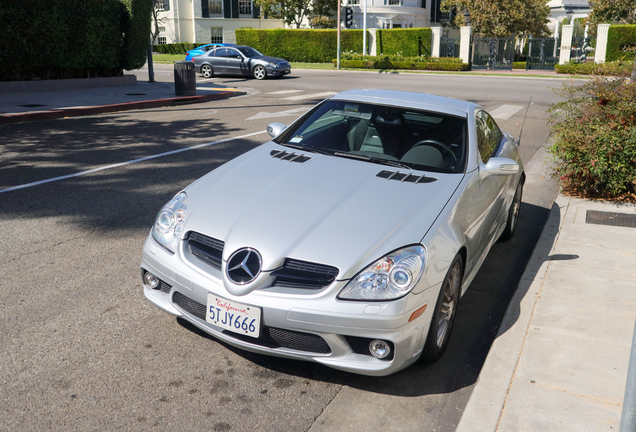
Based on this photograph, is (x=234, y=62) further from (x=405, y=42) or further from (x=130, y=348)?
(x=130, y=348)

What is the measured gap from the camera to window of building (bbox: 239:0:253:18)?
179 ft

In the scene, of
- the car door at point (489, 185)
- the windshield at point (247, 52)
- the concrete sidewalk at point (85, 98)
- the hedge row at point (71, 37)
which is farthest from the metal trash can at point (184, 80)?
the car door at point (489, 185)

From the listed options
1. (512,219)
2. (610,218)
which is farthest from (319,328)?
(610,218)

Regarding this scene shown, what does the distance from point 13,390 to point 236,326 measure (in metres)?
1.25

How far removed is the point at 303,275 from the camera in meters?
3.16

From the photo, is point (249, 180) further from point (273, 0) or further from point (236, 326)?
point (273, 0)

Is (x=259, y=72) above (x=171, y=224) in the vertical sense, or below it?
above

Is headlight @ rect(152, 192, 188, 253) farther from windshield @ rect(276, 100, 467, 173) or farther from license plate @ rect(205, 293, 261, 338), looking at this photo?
windshield @ rect(276, 100, 467, 173)

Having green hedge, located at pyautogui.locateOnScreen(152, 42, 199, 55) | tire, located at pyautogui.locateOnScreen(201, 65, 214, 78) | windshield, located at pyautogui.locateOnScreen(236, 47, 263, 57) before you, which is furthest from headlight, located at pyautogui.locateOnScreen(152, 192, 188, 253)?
green hedge, located at pyautogui.locateOnScreen(152, 42, 199, 55)

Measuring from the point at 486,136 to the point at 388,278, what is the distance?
2407 mm

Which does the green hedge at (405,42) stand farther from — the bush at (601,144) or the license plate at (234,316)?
the license plate at (234,316)

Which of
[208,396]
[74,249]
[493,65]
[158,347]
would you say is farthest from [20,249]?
[493,65]

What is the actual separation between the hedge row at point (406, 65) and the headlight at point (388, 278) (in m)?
33.8

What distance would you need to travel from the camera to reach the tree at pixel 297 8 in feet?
162
